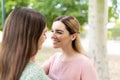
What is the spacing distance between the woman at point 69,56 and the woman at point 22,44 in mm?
502

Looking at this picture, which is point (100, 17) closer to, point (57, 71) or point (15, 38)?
point (57, 71)

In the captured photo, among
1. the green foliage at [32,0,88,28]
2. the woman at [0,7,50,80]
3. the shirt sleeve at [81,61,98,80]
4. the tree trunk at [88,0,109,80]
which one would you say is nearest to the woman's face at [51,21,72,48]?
the shirt sleeve at [81,61,98,80]

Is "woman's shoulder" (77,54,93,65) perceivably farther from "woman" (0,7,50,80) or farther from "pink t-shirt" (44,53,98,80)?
"woman" (0,7,50,80)

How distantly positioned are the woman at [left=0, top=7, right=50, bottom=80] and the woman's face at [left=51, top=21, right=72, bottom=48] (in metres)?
0.50

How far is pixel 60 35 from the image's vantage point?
1.45 metres

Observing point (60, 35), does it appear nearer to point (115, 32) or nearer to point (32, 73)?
point (32, 73)

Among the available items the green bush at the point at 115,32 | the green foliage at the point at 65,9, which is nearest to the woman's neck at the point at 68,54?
the green foliage at the point at 65,9

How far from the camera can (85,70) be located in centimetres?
140

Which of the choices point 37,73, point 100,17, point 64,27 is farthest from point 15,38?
point 100,17

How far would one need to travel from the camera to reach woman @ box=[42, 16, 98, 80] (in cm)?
141

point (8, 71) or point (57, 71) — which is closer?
point (8, 71)

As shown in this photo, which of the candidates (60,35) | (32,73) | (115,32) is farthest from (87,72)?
(115,32)

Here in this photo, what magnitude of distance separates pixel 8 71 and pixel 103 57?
2215 mm

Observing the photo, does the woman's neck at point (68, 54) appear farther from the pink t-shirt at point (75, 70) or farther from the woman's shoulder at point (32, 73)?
the woman's shoulder at point (32, 73)
